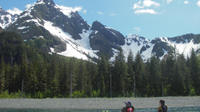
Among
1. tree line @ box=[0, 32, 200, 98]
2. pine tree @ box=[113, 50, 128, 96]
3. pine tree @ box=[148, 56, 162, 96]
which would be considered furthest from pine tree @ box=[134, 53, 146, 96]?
pine tree @ box=[113, 50, 128, 96]

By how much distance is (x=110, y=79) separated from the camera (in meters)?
75.1

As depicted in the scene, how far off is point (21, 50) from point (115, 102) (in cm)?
12432

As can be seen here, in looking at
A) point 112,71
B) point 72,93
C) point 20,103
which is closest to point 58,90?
point 72,93

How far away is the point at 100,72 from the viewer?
3012 inches

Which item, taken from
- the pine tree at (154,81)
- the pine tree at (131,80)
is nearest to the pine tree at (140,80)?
the pine tree at (131,80)

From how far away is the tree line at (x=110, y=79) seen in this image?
69.8 meters

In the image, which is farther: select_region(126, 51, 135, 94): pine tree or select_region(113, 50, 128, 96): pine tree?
select_region(126, 51, 135, 94): pine tree

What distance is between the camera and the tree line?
69812mm

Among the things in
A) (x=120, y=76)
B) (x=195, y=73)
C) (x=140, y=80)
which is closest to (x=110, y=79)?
(x=120, y=76)

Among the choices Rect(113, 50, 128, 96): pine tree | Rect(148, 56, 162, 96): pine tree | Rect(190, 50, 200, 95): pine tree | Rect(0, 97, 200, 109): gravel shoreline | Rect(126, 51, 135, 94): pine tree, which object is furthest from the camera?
Rect(126, 51, 135, 94): pine tree

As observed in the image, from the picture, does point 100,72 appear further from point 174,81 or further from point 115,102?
point 115,102

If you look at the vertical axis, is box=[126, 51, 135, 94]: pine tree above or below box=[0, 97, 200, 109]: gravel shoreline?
above

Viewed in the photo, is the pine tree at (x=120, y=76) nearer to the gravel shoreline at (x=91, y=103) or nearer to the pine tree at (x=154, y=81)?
the pine tree at (x=154, y=81)

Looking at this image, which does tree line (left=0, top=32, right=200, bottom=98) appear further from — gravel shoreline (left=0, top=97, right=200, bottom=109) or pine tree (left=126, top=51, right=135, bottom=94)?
gravel shoreline (left=0, top=97, right=200, bottom=109)
